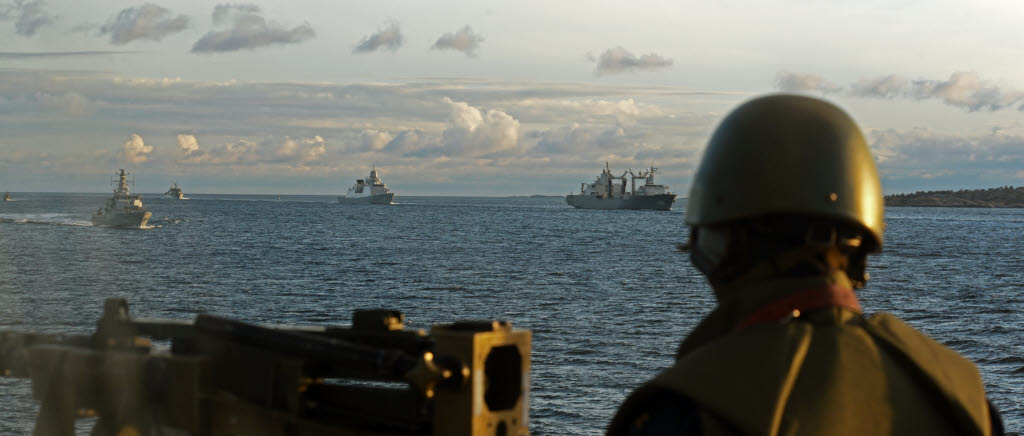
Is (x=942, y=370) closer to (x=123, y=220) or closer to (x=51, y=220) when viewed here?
(x=123, y=220)

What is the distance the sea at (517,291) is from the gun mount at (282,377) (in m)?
5.86

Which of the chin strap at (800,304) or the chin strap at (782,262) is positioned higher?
the chin strap at (782,262)

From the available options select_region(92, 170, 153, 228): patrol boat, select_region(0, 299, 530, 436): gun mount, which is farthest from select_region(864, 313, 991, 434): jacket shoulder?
select_region(92, 170, 153, 228): patrol boat

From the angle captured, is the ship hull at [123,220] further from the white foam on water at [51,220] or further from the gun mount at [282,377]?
the gun mount at [282,377]

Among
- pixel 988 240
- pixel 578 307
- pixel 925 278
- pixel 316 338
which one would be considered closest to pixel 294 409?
pixel 316 338

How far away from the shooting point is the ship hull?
12106cm

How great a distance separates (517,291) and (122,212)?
80282 millimetres

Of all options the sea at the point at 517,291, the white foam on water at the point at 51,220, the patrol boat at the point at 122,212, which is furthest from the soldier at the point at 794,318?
the white foam on water at the point at 51,220

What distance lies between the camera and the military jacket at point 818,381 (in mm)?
2172

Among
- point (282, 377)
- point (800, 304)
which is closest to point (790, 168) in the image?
point (800, 304)

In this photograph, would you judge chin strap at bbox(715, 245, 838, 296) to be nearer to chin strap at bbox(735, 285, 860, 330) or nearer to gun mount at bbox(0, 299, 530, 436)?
chin strap at bbox(735, 285, 860, 330)

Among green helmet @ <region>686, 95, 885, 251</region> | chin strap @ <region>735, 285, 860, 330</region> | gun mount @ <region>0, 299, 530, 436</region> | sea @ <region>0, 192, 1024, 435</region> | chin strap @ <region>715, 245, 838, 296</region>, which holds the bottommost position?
sea @ <region>0, 192, 1024, 435</region>

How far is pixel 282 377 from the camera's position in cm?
387

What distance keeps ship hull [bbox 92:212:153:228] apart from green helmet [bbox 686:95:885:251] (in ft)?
418
